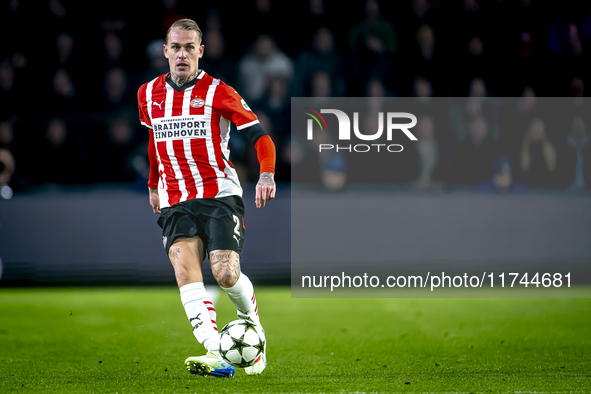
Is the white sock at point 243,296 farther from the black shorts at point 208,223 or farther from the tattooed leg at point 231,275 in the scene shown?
the black shorts at point 208,223

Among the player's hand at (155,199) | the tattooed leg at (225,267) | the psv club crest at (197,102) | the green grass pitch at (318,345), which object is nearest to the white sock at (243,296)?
the tattooed leg at (225,267)

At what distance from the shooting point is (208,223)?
425 cm

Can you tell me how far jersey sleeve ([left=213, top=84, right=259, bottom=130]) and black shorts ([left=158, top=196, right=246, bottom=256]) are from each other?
446mm

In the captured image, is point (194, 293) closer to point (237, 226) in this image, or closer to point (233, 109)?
point (237, 226)

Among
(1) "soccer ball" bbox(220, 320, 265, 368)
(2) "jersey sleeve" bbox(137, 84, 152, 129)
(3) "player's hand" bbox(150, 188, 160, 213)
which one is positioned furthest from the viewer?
(3) "player's hand" bbox(150, 188, 160, 213)

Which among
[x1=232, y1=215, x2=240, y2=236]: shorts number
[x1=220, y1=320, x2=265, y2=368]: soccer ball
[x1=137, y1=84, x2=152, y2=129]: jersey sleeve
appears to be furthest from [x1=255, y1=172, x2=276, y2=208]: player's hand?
[x1=137, y1=84, x2=152, y2=129]: jersey sleeve

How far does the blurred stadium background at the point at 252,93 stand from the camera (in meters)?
8.63

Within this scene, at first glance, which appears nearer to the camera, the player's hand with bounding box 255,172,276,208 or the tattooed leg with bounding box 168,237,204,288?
the player's hand with bounding box 255,172,276,208

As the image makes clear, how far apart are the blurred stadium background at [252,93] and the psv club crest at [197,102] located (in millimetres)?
4283

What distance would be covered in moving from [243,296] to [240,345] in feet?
1.32

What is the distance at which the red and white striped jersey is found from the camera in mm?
4301

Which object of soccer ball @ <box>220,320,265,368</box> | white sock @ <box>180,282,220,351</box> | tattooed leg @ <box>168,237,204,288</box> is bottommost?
soccer ball @ <box>220,320,265,368</box>

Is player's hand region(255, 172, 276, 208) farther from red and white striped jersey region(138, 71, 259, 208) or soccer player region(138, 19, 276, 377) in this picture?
red and white striped jersey region(138, 71, 259, 208)

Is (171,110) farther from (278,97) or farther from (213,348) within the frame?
(278,97)
